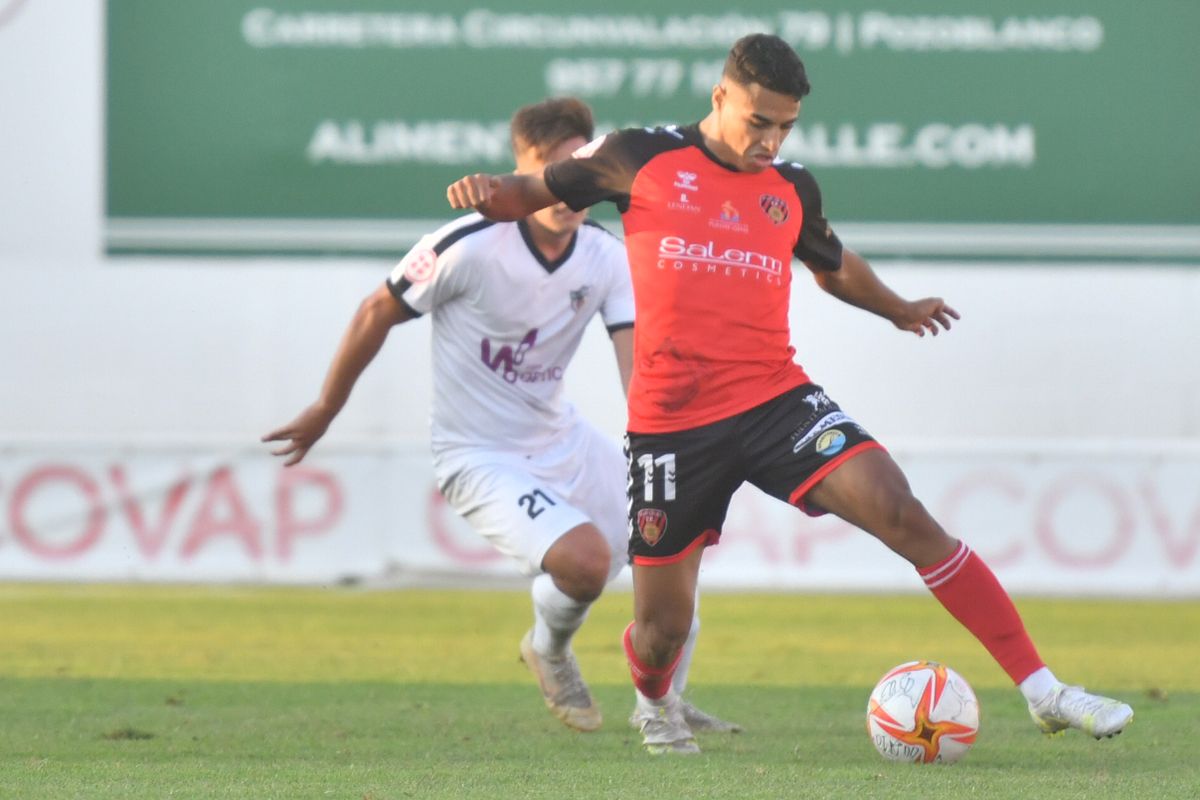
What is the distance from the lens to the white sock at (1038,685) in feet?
16.5

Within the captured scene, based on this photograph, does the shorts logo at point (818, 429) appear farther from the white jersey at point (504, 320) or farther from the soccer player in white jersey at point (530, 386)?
the white jersey at point (504, 320)

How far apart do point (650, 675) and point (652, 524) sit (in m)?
0.54

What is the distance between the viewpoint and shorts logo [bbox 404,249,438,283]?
634 cm

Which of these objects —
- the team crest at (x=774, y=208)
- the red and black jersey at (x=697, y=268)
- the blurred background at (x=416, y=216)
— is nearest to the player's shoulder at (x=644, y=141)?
the red and black jersey at (x=697, y=268)

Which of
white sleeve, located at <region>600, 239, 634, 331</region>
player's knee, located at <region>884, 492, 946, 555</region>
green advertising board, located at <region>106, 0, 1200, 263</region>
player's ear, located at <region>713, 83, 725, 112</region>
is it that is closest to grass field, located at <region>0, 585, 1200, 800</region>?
player's knee, located at <region>884, 492, 946, 555</region>

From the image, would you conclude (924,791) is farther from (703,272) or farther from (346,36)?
(346,36)

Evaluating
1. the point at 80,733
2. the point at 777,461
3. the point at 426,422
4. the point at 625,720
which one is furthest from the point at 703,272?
the point at 426,422

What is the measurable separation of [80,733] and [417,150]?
7648 millimetres

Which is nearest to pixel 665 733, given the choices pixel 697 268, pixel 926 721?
pixel 926 721

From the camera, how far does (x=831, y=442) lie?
5188 millimetres

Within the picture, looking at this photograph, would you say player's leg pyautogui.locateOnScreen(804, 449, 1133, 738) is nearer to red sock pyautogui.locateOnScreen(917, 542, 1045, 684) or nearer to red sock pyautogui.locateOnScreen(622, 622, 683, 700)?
red sock pyautogui.locateOnScreen(917, 542, 1045, 684)

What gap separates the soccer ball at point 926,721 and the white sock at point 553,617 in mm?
1250

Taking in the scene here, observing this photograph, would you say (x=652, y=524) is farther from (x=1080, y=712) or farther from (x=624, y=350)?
(x=624, y=350)

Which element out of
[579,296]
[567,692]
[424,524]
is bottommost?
[424,524]
